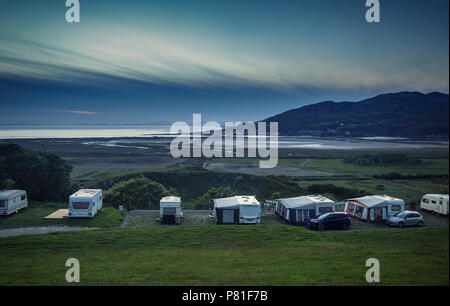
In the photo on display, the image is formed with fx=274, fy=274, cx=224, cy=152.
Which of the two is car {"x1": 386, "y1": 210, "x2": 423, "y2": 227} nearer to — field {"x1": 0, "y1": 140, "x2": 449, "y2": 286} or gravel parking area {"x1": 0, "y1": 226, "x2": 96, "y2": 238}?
field {"x1": 0, "y1": 140, "x2": 449, "y2": 286}

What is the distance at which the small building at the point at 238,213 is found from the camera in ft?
72.8

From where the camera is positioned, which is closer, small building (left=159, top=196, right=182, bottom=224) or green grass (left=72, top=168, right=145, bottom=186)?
small building (left=159, top=196, right=182, bottom=224)

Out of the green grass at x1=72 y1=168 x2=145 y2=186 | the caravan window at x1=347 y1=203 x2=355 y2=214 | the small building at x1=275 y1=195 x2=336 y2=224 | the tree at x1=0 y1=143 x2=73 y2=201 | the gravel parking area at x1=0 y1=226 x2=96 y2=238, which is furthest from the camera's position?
the green grass at x1=72 y1=168 x2=145 y2=186

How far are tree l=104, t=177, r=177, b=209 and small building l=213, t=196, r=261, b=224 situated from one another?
40.8 feet

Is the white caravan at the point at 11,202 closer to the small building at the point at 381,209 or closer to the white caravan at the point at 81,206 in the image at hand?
the white caravan at the point at 81,206

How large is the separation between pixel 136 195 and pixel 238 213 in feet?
54.1

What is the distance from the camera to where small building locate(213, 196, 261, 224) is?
22188 millimetres

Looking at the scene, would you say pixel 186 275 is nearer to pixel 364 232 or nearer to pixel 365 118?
pixel 364 232

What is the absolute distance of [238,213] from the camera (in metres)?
22.5

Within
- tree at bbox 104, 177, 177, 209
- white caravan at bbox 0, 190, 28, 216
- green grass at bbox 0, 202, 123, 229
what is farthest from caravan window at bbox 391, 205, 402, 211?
white caravan at bbox 0, 190, 28, 216

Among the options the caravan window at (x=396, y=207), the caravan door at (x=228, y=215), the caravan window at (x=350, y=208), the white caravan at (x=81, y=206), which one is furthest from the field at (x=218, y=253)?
the caravan window at (x=350, y=208)

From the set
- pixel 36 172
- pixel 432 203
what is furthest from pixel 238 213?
pixel 36 172
